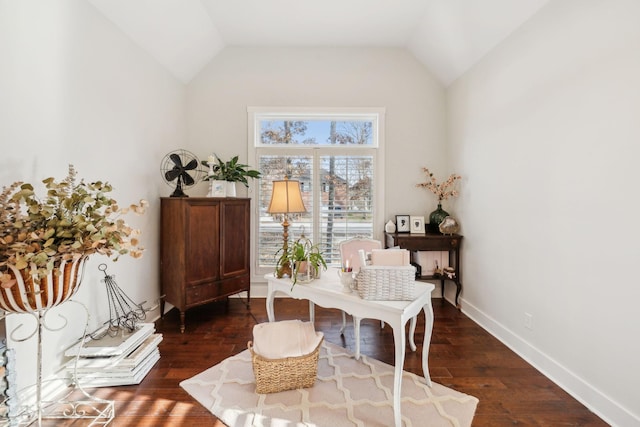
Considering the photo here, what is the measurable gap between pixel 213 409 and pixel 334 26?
376 cm

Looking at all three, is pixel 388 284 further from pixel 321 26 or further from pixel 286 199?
pixel 321 26

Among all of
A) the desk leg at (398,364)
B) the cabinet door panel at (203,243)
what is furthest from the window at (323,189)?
the desk leg at (398,364)

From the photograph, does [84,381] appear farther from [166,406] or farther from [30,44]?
[30,44]

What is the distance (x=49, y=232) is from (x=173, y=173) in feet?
6.08

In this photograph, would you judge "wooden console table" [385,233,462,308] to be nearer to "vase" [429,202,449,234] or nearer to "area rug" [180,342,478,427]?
"vase" [429,202,449,234]

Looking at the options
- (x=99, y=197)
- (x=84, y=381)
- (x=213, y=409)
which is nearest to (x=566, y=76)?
(x=99, y=197)

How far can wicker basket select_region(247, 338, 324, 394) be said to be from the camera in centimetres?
190

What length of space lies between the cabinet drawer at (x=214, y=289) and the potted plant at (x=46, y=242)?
1.44m

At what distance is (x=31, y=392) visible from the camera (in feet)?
5.80

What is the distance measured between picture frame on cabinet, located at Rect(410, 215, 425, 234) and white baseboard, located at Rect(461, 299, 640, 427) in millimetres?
1141

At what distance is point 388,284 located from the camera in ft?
5.68

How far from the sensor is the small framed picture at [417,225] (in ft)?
11.9

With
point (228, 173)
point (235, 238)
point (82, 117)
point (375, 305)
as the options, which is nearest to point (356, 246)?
point (375, 305)

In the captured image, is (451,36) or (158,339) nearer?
(158,339)
